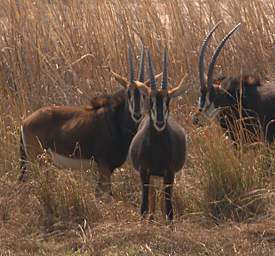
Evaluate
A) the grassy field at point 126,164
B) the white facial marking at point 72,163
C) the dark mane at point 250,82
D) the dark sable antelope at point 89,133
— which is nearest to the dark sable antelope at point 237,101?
the dark mane at point 250,82

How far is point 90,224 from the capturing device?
6.24 m

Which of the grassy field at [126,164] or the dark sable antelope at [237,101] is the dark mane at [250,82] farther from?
the grassy field at [126,164]

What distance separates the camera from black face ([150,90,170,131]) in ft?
19.9

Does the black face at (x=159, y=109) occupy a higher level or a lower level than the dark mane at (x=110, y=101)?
higher

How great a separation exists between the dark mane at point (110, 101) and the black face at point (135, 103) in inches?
9.2

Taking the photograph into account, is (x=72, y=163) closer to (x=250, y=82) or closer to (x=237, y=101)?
(x=237, y=101)

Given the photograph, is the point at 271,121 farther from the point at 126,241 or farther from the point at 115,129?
the point at 126,241

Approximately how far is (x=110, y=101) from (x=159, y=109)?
4.52 ft

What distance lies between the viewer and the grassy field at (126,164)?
19.1 ft

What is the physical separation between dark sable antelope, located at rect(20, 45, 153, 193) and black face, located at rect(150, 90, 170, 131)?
2.95 feet

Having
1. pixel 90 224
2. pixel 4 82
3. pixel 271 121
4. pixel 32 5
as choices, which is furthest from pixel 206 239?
pixel 32 5

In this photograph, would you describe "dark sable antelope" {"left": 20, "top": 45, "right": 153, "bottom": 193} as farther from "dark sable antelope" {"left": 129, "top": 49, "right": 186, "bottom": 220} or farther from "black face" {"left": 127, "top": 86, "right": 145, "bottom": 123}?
"dark sable antelope" {"left": 129, "top": 49, "right": 186, "bottom": 220}

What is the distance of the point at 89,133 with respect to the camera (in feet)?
23.8

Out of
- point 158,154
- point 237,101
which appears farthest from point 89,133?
point 237,101
